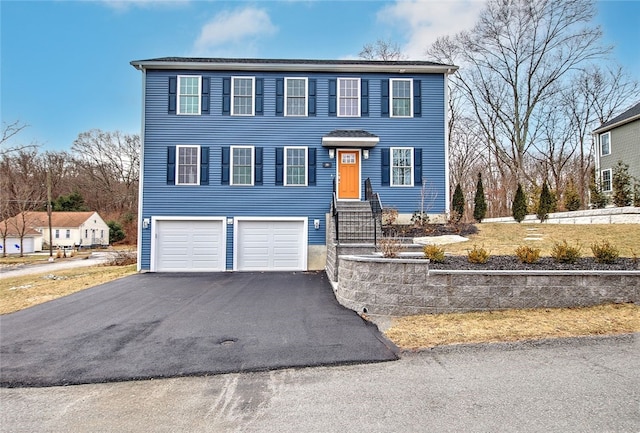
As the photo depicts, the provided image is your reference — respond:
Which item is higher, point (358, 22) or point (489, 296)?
point (358, 22)

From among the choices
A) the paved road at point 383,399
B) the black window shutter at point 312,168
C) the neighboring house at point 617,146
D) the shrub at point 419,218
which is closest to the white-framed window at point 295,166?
the black window shutter at point 312,168

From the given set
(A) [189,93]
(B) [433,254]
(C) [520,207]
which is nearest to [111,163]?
(A) [189,93]

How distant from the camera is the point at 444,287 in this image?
6113 millimetres

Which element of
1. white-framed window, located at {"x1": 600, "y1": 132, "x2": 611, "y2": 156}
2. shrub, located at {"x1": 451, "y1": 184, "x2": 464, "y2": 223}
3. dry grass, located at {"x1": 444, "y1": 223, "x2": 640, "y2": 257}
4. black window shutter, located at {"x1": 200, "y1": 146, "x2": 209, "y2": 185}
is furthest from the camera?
white-framed window, located at {"x1": 600, "y1": 132, "x2": 611, "y2": 156}

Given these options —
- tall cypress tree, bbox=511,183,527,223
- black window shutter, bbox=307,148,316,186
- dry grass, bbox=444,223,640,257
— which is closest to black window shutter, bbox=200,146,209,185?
black window shutter, bbox=307,148,316,186

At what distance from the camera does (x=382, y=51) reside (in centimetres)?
2689

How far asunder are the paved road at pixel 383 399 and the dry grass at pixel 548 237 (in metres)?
4.68

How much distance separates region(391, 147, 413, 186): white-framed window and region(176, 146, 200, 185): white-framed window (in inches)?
295

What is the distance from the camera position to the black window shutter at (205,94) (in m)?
13.9

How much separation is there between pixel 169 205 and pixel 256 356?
1037cm

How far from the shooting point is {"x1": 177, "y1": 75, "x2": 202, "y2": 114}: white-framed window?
13867 mm

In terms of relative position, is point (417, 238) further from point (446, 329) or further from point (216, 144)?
point (216, 144)

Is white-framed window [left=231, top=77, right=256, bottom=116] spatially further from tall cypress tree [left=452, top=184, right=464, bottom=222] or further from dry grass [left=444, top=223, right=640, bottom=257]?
dry grass [left=444, top=223, right=640, bottom=257]

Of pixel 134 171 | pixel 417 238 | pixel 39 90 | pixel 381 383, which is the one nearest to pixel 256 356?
pixel 381 383
